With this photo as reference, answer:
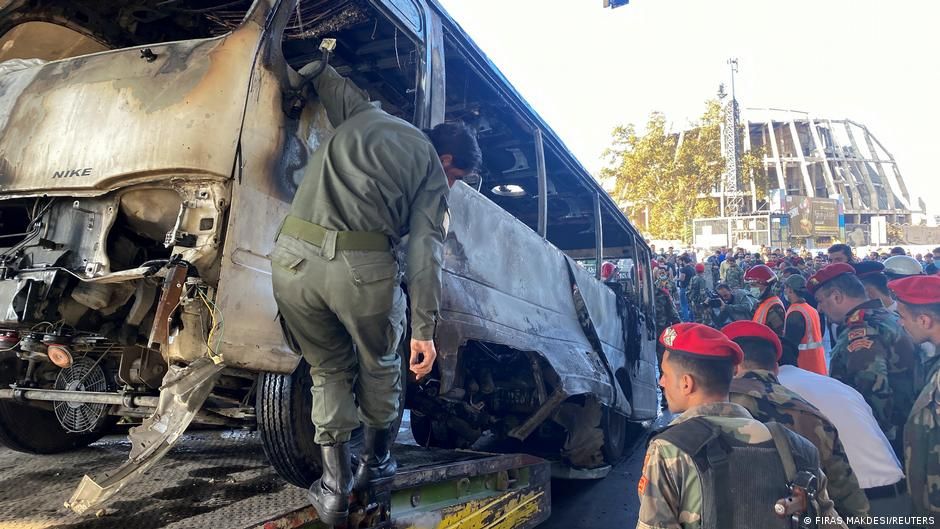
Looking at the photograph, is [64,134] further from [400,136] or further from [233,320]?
[400,136]

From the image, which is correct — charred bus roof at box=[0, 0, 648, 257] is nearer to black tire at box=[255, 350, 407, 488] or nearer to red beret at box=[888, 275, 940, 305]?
black tire at box=[255, 350, 407, 488]

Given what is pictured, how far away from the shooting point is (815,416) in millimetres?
2068

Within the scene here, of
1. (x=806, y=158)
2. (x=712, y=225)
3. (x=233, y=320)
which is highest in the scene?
(x=806, y=158)

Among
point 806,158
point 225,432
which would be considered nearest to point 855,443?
point 225,432

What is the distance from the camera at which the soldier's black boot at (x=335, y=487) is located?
6.98 feet

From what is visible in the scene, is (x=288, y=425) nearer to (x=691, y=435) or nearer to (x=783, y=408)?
(x=691, y=435)

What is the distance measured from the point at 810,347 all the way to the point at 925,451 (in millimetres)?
2106

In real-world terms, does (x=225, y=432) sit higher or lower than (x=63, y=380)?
lower

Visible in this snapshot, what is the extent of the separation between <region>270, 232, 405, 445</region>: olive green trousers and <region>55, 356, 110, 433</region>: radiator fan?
147 cm

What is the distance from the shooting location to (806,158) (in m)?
47.6

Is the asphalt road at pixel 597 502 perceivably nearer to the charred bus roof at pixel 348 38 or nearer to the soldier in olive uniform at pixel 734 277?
the charred bus roof at pixel 348 38

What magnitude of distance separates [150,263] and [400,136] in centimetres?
102

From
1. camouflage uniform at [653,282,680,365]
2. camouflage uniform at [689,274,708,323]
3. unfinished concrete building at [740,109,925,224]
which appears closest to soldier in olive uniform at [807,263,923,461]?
camouflage uniform at [653,282,680,365]

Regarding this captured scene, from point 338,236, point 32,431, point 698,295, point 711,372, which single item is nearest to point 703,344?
point 711,372
